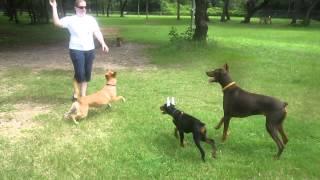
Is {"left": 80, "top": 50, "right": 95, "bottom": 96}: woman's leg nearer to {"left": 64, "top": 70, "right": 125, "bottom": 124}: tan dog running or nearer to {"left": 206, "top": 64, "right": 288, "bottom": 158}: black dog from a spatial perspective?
{"left": 64, "top": 70, "right": 125, "bottom": 124}: tan dog running

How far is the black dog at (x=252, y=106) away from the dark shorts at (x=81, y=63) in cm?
267

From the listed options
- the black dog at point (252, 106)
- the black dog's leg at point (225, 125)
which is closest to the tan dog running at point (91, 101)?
the black dog at point (252, 106)

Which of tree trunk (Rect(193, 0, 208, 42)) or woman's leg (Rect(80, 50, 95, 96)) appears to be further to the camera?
tree trunk (Rect(193, 0, 208, 42))

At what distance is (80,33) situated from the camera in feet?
30.9

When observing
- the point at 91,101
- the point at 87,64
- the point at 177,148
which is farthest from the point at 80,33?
the point at 177,148

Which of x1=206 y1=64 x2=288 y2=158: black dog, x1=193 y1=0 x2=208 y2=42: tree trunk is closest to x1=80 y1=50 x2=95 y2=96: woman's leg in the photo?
x1=206 y1=64 x2=288 y2=158: black dog

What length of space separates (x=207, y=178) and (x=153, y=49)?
15353 mm

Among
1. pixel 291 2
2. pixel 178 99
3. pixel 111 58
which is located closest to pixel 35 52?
pixel 111 58

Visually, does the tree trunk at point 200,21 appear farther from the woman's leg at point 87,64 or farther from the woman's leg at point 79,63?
the woman's leg at point 79,63

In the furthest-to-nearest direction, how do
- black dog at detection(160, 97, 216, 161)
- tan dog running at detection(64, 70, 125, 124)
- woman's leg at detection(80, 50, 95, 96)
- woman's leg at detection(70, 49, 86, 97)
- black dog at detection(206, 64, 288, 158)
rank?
woman's leg at detection(80, 50, 95, 96), woman's leg at detection(70, 49, 86, 97), tan dog running at detection(64, 70, 125, 124), black dog at detection(206, 64, 288, 158), black dog at detection(160, 97, 216, 161)

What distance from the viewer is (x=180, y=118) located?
7496 millimetres

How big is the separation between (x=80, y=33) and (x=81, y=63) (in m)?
0.58

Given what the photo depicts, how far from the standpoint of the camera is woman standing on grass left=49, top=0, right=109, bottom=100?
926cm

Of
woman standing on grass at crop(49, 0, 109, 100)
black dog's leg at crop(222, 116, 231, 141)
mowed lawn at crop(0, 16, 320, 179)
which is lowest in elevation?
mowed lawn at crop(0, 16, 320, 179)
